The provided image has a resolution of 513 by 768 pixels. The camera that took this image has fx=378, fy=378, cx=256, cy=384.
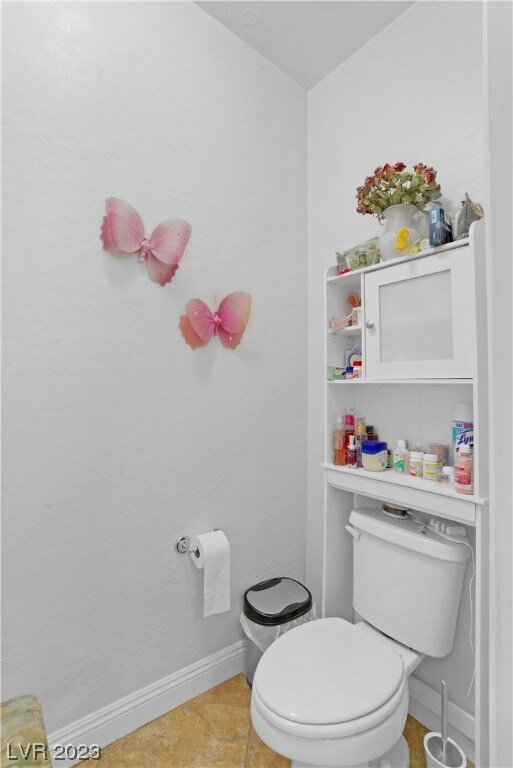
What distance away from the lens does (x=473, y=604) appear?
3.92 feet

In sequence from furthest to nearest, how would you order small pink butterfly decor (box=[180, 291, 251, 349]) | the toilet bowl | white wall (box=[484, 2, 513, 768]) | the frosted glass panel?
small pink butterfly decor (box=[180, 291, 251, 349]) → the frosted glass panel → the toilet bowl → white wall (box=[484, 2, 513, 768])

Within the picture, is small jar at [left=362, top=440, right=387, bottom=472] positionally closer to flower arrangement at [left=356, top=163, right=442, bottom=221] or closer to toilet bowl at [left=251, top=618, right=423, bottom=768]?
toilet bowl at [left=251, top=618, right=423, bottom=768]

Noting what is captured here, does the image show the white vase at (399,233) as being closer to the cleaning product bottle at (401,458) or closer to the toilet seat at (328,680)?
the cleaning product bottle at (401,458)

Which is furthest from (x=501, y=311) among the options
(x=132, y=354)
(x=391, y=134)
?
(x=391, y=134)

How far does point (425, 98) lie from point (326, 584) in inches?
73.0

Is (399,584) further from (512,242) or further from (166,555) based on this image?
(512,242)

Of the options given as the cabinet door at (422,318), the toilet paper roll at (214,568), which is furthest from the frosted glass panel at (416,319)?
the toilet paper roll at (214,568)

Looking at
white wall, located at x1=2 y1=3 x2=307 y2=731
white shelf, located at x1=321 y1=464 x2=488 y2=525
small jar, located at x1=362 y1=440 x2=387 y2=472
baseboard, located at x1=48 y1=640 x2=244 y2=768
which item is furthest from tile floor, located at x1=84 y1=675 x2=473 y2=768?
small jar, located at x1=362 y1=440 x2=387 y2=472

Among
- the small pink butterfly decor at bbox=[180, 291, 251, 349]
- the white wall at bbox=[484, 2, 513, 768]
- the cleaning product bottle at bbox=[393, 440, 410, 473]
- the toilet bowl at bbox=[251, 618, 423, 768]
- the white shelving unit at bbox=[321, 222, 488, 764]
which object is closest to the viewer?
the white wall at bbox=[484, 2, 513, 768]

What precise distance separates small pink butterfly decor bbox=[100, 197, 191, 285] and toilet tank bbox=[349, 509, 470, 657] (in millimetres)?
1141

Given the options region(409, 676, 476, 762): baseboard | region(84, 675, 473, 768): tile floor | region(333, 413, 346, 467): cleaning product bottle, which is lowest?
region(84, 675, 473, 768): tile floor

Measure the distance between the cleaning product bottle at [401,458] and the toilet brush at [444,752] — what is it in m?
0.61

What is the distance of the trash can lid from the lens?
140 centimetres

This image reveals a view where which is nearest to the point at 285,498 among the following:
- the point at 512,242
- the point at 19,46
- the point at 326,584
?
the point at 326,584
